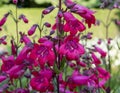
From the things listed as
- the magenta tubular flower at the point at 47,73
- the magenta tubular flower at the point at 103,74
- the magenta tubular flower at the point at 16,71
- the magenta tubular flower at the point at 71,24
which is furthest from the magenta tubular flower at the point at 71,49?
the magenta tubular flower at the point at 103,74

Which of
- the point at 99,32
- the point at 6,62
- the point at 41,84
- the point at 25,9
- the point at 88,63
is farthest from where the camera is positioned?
the point at 25,9

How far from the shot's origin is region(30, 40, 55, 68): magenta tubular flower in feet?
9.65

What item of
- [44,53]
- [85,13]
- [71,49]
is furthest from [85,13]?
[44,53]

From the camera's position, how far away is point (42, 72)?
3055 mm

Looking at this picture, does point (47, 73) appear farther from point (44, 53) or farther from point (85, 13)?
point (85, 13)

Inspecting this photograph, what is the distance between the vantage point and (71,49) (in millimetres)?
2957

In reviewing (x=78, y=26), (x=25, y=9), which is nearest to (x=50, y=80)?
(x=78, y=26)

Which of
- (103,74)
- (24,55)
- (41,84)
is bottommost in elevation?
(103,74)

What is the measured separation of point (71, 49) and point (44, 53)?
160 millimetres

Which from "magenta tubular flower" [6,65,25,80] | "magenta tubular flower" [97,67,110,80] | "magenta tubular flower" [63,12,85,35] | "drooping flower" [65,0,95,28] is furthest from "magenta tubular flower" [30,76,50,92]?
"magenta tubular flower" [97,67,110,80]

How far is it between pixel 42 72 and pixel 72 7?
0.43 meters

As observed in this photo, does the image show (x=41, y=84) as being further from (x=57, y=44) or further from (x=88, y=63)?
(x=88, y=63)

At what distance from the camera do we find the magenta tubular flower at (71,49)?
2.93 m

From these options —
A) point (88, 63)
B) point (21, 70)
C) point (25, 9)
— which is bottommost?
point (25, 9)
